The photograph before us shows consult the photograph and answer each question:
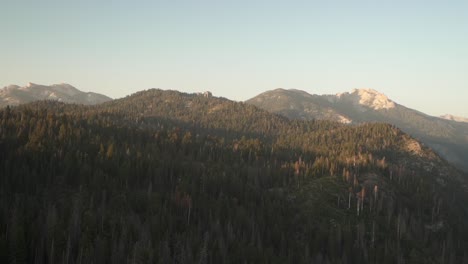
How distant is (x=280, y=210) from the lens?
191000mm

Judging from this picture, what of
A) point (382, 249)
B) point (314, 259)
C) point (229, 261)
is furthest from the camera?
point (382, 249)

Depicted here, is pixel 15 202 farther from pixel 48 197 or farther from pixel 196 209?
pixel 196 209

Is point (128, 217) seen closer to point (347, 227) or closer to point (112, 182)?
point (112, 182)

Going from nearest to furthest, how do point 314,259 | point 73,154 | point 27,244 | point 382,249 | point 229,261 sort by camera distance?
point 27,244 < point 229,261 < point 314,259 < point 382,249 < point 73,154

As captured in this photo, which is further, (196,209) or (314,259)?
(196,209)

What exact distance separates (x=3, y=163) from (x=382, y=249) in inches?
6686

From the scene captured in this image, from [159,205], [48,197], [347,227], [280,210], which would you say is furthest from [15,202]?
[347,227]

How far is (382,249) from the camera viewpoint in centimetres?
17350

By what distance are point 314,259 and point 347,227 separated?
32.4 metres

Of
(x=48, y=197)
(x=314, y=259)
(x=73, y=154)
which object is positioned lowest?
(x=314, y=259)

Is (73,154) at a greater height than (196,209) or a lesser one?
greater

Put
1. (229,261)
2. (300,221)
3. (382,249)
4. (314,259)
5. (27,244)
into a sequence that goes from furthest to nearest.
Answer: (300,221), (382,249), (314,259), (229,261), (27,244)

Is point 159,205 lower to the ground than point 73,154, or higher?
lower

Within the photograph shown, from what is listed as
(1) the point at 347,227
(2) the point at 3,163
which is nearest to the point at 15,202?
(2) the point at 3,163
